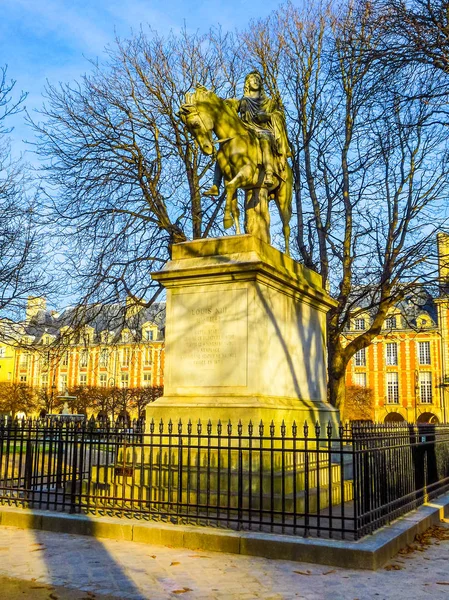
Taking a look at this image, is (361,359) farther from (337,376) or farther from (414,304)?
(414,304)

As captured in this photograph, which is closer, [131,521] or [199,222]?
[131,521]

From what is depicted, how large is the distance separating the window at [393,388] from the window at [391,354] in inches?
52.1

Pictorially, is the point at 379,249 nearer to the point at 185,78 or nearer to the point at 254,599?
the point at 185,78

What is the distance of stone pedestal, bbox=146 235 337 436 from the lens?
28.7 ft

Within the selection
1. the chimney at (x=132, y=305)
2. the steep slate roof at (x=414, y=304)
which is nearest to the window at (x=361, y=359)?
the steep slate roof at (x=414, y=304)

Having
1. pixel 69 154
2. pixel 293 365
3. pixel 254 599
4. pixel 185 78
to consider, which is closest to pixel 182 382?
pixel 293 365

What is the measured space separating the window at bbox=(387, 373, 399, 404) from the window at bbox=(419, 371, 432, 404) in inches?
98.4

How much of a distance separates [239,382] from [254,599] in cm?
396

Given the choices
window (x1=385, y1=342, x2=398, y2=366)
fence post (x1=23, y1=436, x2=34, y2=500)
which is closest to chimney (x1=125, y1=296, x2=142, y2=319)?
fence post (x1=23, y1=436, x2=34, y2=500)

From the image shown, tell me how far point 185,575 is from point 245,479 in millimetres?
2314

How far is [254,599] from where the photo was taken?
4.99 metres

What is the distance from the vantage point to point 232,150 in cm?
1002

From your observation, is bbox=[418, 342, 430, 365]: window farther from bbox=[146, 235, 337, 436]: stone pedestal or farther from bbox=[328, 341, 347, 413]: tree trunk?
bbox=[146, 235, 337, 436]: stone pedestal

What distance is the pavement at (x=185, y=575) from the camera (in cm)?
514
